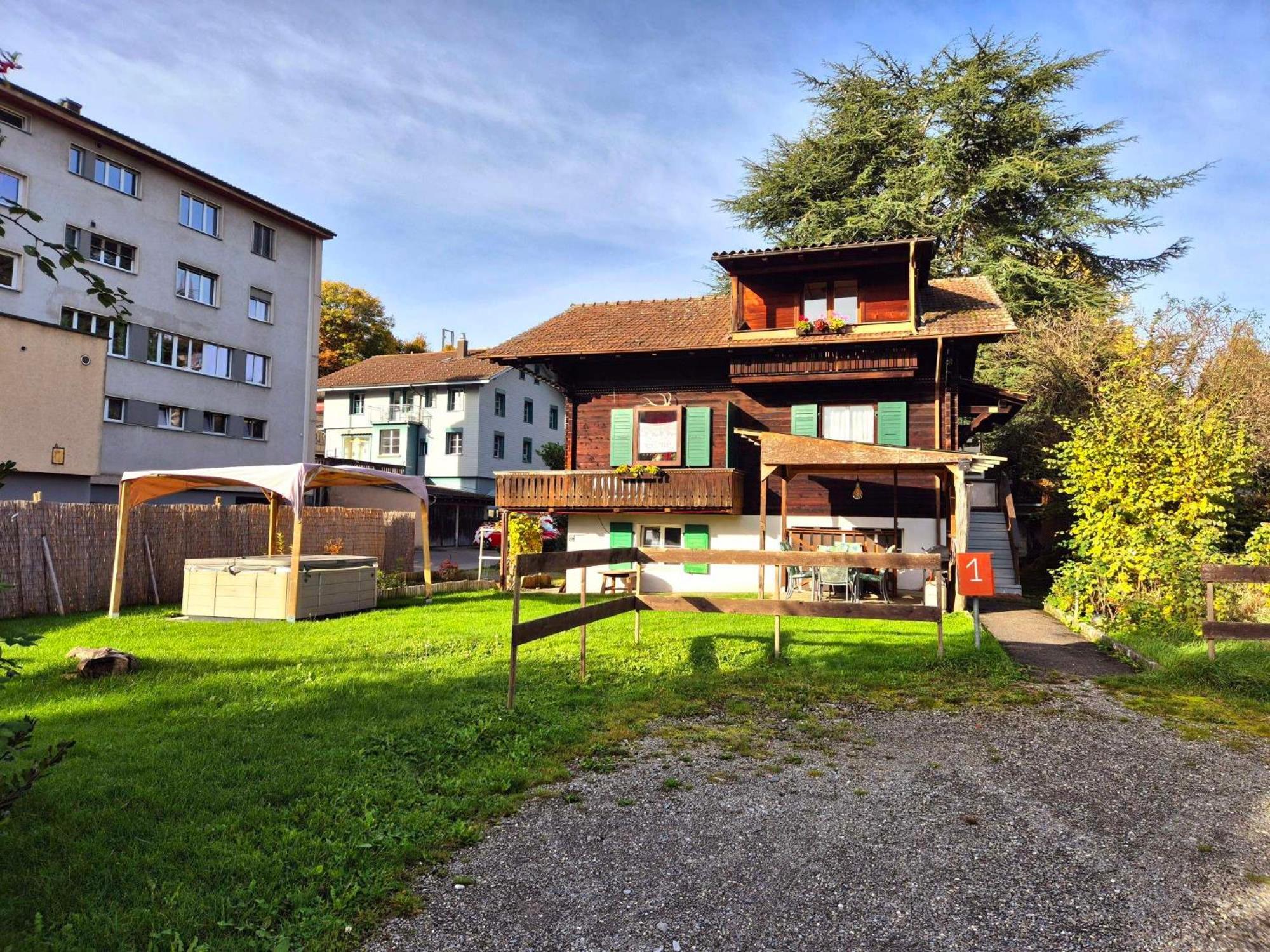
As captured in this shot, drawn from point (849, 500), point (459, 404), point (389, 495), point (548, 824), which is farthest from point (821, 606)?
point (459, 404)

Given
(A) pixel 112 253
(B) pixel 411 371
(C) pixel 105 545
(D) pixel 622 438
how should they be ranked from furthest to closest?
(B) pixel 411 371 → (A) pixel 112 253 → (D) pixel 622 438 → (C) pixel 105 545

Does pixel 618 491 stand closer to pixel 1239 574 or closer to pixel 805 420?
pixel 805 420

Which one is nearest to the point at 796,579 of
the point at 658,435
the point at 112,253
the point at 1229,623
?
the point at 658,435

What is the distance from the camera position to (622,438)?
815 inches

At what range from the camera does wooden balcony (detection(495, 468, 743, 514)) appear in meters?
18.7

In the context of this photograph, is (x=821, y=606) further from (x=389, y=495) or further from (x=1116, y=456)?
(x=389, y=495)

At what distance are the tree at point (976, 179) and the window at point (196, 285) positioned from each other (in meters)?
20.7

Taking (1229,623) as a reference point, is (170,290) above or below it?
above

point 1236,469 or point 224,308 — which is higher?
point 224,308

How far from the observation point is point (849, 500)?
1902cm

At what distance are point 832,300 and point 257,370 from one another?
22599 mm

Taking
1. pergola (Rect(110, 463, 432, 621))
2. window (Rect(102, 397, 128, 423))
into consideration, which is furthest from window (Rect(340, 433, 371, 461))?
pergola (Rect(110, 463, 432, 621))

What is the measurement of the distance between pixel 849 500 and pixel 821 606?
11092 mm

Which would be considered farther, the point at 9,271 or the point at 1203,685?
the point at 9,271
